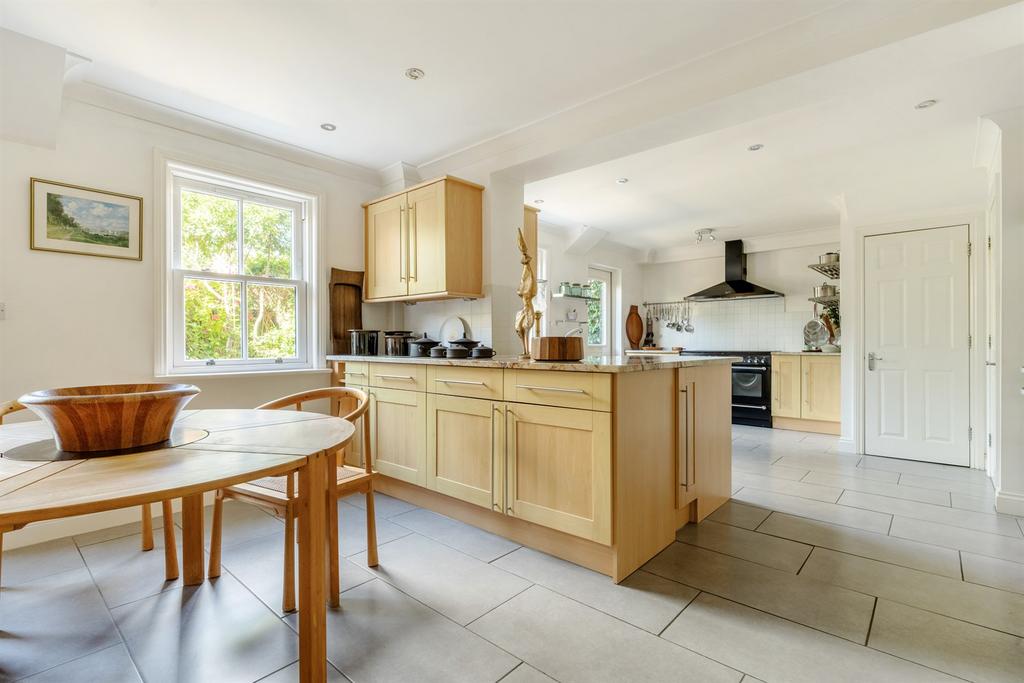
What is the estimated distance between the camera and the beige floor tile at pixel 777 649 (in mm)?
1423

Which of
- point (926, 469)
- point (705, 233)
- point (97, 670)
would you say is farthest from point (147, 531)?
point (705, 233)

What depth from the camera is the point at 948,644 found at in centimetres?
157

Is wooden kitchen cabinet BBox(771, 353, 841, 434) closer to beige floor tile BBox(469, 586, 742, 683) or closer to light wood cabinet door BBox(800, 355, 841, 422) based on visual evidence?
light wood cabinet door BBox(800, 355, 841, 422)

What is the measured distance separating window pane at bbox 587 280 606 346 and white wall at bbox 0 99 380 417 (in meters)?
4.56

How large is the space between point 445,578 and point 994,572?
7.85 ft

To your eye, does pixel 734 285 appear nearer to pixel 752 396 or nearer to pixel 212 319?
pixel 752 396

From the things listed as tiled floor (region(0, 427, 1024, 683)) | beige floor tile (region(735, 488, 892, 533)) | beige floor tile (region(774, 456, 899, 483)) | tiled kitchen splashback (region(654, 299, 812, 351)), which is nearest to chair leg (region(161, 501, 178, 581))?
tiled floor (region(0, 427, 1024, 683))

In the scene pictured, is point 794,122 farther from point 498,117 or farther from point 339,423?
point 339,423

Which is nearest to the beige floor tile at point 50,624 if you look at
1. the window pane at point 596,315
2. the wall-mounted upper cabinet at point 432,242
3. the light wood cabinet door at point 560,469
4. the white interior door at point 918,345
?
the light wood cabinet door at point 560,469

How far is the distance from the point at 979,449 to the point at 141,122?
21.0ft

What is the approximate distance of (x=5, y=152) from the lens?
2.37 meters

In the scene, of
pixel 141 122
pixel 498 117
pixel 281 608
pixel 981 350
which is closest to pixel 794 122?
pixel 498 117

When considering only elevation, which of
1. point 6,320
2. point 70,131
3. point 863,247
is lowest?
point 6,320

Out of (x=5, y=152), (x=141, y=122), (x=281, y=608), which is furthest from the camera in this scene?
(x=141, y=122)
